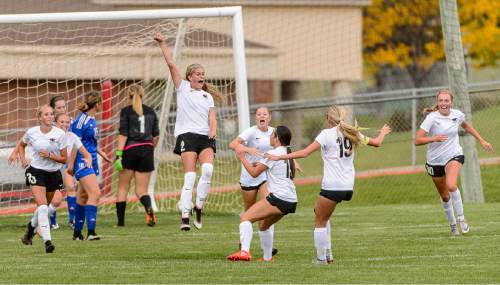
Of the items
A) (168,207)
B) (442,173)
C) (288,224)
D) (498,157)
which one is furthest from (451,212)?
(498,157)

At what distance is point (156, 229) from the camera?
17.7m

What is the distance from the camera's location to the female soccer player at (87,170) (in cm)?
1591

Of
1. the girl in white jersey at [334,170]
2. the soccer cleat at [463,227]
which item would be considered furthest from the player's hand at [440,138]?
the girl in white jersey at [334,170]

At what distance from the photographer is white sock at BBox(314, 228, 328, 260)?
12.9m

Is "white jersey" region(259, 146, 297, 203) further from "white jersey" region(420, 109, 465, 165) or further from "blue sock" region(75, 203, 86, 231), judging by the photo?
"blue sock" region(75, 203, 86, 231)

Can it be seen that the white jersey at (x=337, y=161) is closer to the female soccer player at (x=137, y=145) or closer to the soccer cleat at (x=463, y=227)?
the soccer cleat at (x=463, y=227)

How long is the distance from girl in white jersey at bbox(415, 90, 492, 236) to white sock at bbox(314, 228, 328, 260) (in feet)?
10.1

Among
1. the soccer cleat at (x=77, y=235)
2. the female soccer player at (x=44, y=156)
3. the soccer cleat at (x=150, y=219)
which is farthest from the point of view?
the soccer cleat at (x=150, y=219)

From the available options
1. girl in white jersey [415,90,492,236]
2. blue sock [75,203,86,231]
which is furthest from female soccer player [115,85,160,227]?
girl in white jersey [415,90,492,236]

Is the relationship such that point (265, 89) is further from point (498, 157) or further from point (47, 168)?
point (47, 168)

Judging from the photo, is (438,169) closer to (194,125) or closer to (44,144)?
(194,125)

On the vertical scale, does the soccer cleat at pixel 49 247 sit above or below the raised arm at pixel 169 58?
below

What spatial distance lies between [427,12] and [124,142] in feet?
93.8

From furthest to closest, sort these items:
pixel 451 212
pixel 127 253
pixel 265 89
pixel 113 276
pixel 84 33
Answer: pixel 265 89 < pixel 84 33 < pixel 451 212 < pixel 127 253 < pixel 113 276
